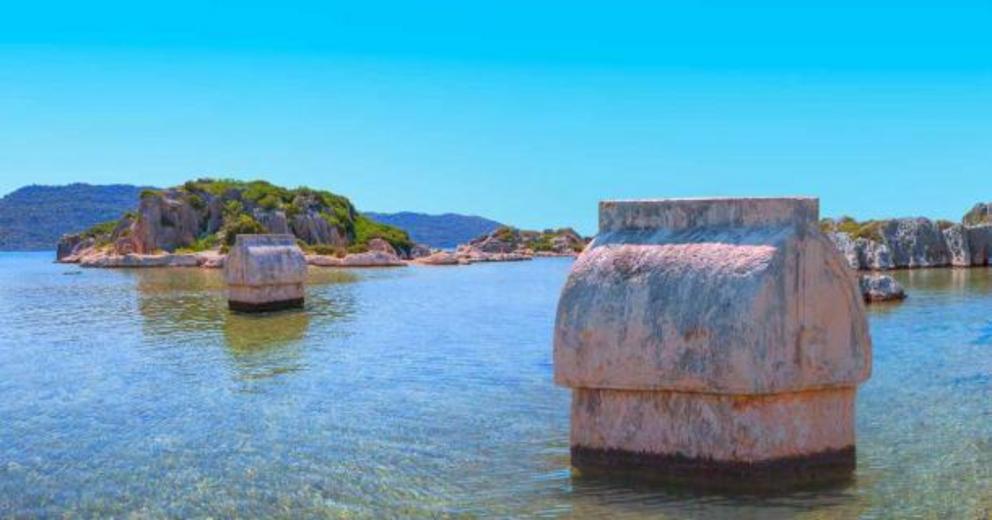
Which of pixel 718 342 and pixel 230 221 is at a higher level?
pixel 230 221

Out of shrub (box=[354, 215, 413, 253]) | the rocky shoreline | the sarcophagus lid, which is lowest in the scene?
the sarcophagus lid

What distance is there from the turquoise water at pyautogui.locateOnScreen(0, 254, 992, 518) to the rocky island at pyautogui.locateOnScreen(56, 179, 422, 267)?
57776 mm

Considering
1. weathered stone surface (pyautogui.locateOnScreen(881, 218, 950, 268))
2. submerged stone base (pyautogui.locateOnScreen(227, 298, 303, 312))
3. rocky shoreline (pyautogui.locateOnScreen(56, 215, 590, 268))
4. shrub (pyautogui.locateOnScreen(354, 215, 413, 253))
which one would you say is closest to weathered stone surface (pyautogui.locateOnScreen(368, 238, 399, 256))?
rocky shoreline (pyautogui.locateOnScreen(56, 215, 590, 268))

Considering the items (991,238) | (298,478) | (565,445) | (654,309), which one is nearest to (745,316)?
(654,309)

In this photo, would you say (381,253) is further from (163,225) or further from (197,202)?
(197,202)

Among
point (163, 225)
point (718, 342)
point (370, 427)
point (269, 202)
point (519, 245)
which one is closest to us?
point (718, 342)

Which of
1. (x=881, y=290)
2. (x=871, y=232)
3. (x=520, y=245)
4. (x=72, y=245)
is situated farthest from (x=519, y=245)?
(x=881, y=290)

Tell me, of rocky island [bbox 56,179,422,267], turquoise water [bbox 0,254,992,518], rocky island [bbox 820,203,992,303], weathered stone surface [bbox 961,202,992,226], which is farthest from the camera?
rocky island [bbox 56,179,422,267]

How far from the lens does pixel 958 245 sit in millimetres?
57062

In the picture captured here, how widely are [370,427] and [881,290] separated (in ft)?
77.1

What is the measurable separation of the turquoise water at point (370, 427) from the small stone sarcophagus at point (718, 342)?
47 cm

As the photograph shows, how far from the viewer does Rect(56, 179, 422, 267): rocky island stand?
8869cm

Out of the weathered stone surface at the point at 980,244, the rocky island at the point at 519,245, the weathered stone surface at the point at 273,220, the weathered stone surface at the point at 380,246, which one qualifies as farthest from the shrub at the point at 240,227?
the weathered stone surface at the point at 980,244

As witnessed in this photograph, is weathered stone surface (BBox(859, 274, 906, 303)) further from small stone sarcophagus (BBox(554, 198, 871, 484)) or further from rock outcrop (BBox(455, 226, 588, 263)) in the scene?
rock outcrop (BBox(455, 226, 588, 263))
